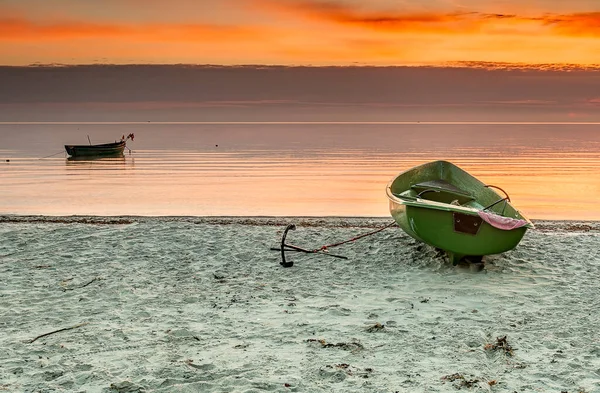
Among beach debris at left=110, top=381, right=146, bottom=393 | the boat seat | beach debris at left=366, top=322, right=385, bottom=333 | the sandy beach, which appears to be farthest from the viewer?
the boat seat

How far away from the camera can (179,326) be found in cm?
755

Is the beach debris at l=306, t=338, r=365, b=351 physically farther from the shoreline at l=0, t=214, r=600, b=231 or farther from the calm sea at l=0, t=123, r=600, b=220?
the calm sea at l=0, t=123, r=600, b=220

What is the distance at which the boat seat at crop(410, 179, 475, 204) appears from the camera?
1245 cm

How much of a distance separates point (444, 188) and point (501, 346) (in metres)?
6.04

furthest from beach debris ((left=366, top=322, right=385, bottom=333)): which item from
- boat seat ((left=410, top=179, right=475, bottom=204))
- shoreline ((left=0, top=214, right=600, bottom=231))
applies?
shoreline ((left=0, top=214, right=600, bottom=231))

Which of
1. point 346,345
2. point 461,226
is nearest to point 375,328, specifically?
point 346,345

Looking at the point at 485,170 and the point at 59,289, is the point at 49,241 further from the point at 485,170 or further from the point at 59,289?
the point at 485,170

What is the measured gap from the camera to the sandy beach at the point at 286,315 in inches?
239

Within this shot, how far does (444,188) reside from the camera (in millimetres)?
12562

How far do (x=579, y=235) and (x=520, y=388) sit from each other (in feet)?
27.2

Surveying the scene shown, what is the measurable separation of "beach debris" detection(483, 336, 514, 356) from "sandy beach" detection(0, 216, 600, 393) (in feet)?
0.08

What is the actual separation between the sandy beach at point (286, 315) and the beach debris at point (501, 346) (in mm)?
26

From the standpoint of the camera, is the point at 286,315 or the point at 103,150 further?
the point at 103,150

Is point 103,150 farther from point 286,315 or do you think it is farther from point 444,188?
point 286,315
